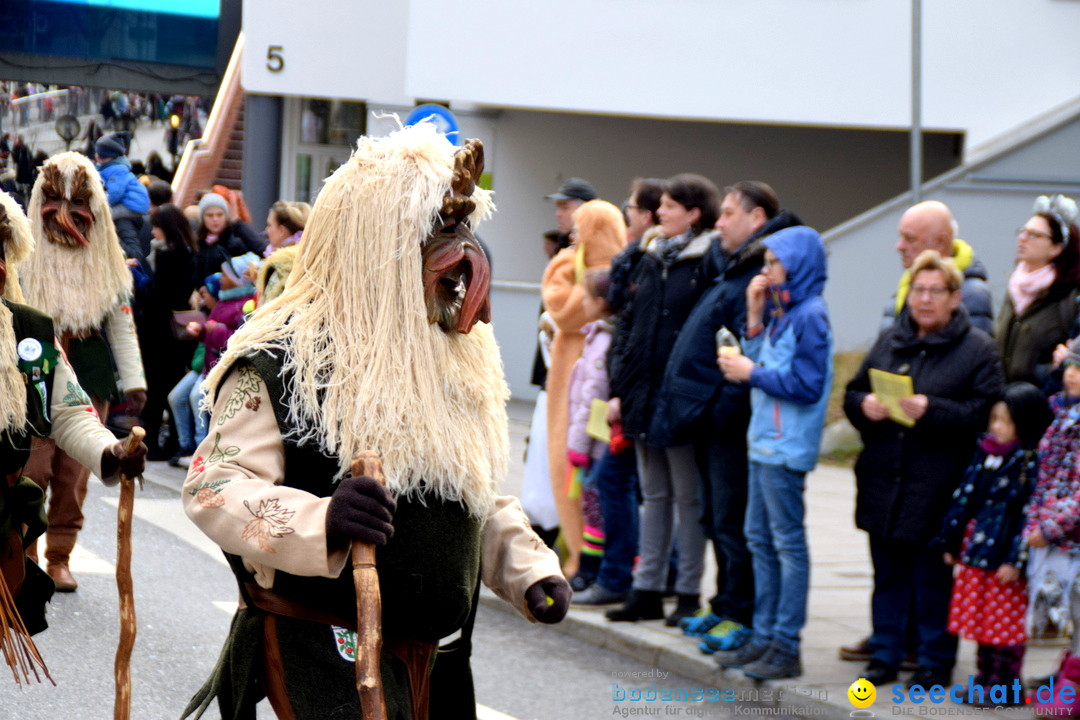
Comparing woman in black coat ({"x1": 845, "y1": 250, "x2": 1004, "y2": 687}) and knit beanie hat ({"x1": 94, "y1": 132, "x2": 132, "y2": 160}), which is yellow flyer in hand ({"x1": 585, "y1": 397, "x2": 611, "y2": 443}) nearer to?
woman in black coat ({"x1": 845, "y1": 250, "x2": 1004, "y2": 687})

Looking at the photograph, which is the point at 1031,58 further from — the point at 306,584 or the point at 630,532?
the point at 306,584

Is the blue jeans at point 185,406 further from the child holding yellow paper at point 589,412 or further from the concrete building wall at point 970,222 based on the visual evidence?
the concrete building wall at point 970,222

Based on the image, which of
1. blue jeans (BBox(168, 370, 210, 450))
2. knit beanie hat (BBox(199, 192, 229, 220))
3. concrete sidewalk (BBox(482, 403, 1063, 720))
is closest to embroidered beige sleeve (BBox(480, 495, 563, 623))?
concrete sidewalk (BBox(482, 403, 1063, 720))

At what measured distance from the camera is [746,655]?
594cm

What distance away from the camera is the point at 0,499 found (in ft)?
13.2

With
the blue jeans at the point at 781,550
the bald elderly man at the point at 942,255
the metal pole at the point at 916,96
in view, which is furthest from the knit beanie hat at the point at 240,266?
the metal pole at the point at 916,96

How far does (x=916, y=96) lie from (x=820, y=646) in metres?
8.07

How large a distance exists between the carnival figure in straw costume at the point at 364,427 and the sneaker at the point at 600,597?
13.9 feet

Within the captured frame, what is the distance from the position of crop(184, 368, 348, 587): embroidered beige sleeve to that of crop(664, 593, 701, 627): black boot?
13.6 ft

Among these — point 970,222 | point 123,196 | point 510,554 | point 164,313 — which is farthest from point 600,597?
point 970,222

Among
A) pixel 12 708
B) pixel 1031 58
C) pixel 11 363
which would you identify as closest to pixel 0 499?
pixel 11 363

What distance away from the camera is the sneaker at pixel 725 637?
6121 mm

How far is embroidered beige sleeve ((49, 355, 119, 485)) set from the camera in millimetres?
4156

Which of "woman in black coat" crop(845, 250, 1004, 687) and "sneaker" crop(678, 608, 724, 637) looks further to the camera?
"sneaker" crop(678, 608, 724, 637)
